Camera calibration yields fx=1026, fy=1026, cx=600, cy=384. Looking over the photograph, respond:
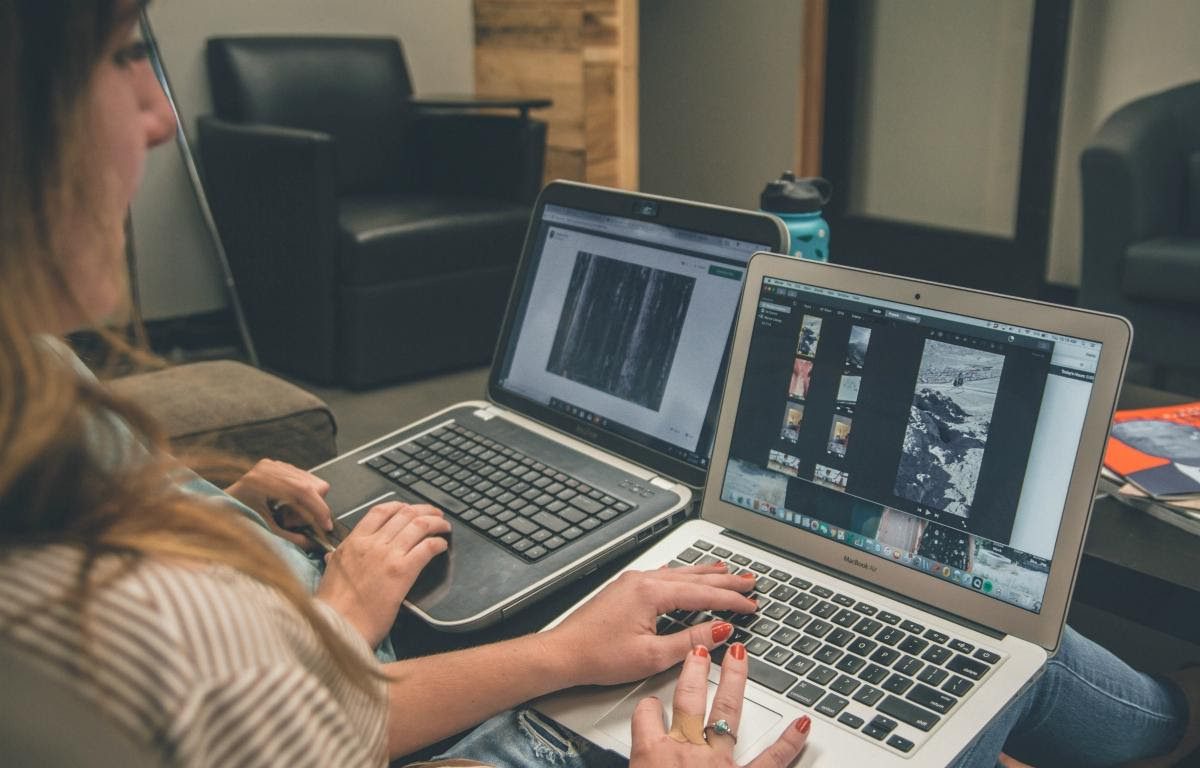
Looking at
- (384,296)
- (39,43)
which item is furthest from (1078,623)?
(384,296)

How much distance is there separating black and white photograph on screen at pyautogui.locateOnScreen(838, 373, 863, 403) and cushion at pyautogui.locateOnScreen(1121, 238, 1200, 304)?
2.17 m

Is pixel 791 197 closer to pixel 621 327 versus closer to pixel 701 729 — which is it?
pixel 621 327

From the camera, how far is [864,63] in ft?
13.2

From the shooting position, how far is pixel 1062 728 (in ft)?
2.84

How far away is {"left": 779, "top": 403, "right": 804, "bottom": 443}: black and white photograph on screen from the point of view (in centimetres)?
83

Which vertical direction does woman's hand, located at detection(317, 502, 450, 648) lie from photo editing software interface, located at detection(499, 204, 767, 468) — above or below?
below

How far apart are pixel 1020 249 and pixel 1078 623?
2.31 metres

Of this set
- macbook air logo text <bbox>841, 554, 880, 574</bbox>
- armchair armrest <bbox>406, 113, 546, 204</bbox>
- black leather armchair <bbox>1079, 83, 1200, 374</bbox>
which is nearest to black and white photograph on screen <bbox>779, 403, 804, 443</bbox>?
macbook air logo text <bbox>841, 554, 880, 574</bbox>

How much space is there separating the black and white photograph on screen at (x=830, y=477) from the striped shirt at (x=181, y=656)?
0.48 m

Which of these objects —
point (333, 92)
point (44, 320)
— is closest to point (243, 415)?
point (44, 320)

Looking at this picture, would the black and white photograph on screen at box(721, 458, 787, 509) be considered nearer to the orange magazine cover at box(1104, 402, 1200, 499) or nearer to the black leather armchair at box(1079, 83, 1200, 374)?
the orange magazine cover at box(1104, 402, 1200, 499)

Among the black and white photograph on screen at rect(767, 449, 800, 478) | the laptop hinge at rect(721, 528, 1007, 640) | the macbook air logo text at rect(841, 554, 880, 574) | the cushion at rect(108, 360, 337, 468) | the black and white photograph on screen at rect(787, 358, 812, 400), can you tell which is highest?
the black and white photograph on screen at rect(787, 358, 812, 400)

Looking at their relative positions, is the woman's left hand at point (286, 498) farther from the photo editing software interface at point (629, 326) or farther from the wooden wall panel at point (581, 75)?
the wooden wall panel at point (581, 75)

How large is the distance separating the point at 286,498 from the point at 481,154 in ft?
7.54
